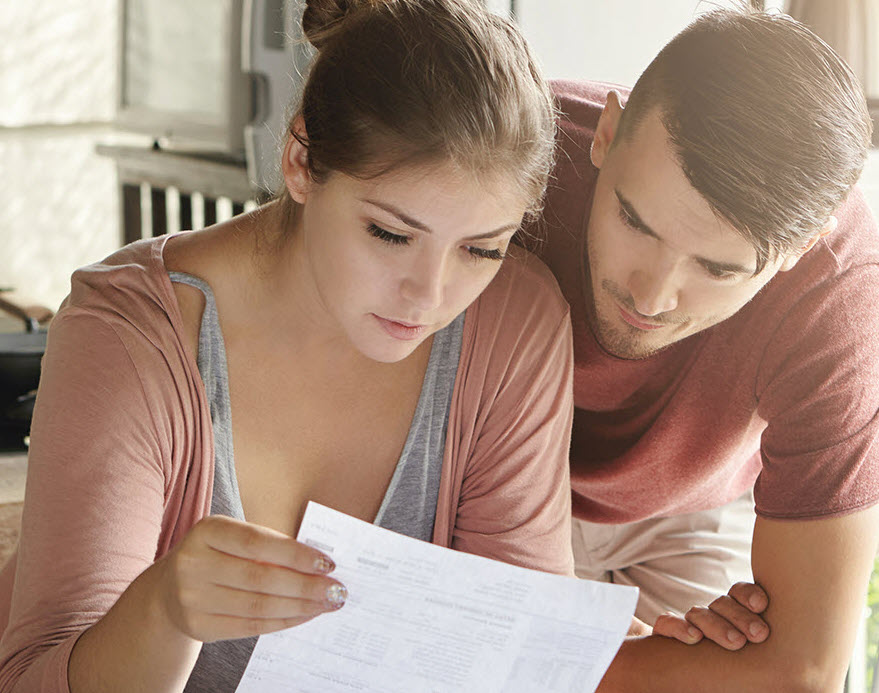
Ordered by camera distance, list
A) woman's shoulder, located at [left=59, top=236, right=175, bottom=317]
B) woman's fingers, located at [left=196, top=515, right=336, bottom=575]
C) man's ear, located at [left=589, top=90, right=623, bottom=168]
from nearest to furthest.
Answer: woman's fingers, located at [left=196, top=515, right=336, bottom=575] < woman's shoulder, located at [left=59, top=236, right=175, bottom=317] < man's ear, located at [left=589, top=90, right=623, bottom=168]

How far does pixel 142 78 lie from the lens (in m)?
3.56

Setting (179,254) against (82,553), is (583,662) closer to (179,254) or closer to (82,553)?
(82,553)

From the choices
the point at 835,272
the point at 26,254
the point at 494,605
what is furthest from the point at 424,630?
the point at 26,254

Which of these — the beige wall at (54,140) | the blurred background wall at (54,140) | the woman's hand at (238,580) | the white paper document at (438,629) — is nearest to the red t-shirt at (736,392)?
the white paper document at (438,629)

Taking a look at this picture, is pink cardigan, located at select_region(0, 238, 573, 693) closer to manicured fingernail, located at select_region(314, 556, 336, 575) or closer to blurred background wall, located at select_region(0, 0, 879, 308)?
manicured fingernail, located at select_region(314, 556, 336, 575)

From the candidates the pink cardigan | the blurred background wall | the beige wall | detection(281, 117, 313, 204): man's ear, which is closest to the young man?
the pink cardigan

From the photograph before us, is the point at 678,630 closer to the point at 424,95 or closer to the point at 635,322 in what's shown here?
the point at 635,322

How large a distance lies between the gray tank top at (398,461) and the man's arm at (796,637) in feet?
0.95

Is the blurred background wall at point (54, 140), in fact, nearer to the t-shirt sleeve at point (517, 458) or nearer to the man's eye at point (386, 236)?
the t-shirt sleeve at point (517, 458)

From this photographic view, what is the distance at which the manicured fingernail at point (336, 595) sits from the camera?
2.77 ft

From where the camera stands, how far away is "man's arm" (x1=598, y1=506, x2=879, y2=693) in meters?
1.18

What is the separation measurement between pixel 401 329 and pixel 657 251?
1.00ft

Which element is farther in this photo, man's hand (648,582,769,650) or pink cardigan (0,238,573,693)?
man's hand (648,582,769,650)

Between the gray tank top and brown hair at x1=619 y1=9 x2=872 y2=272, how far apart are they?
0.32 metres
